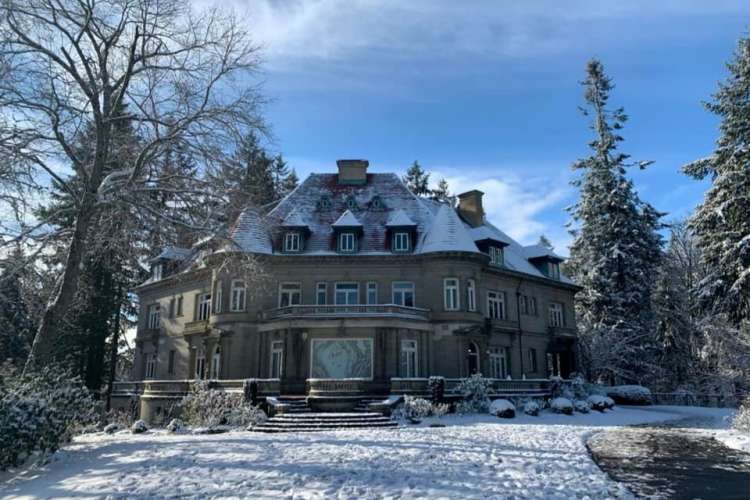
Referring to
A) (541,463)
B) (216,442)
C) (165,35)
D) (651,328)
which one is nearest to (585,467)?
(541,463)

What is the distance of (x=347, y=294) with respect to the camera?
30281 millimetres

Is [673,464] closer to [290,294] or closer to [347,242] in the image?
[347,242]

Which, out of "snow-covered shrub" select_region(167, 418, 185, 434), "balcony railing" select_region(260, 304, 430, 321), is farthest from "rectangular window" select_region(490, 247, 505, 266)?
"snow-covered shrub" select_region(167, 418, 185, 434)

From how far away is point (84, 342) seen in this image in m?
40.2

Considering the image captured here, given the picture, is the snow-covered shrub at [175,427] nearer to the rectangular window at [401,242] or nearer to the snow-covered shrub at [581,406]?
the rectangular window at [401,242]

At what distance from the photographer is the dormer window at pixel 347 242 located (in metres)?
30.6

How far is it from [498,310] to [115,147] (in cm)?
2380

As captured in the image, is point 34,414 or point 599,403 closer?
point 34,414

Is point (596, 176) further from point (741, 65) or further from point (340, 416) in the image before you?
point (340, 416)

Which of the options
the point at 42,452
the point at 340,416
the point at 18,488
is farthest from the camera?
the point at 340,416

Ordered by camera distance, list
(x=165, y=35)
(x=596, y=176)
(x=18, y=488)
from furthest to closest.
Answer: (x=596, y=176) < (x=165, y=35) < (x=18, y=488)

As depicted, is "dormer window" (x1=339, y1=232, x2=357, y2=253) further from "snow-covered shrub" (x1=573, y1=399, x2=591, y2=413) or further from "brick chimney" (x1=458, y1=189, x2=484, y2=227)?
"snow-covered shrub" (x1=573, y1=399, x2=591, y2=413)

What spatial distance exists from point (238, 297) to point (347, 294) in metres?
6.29

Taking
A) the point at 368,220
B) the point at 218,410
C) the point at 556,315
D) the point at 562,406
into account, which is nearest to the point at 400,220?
the point at 368,220
